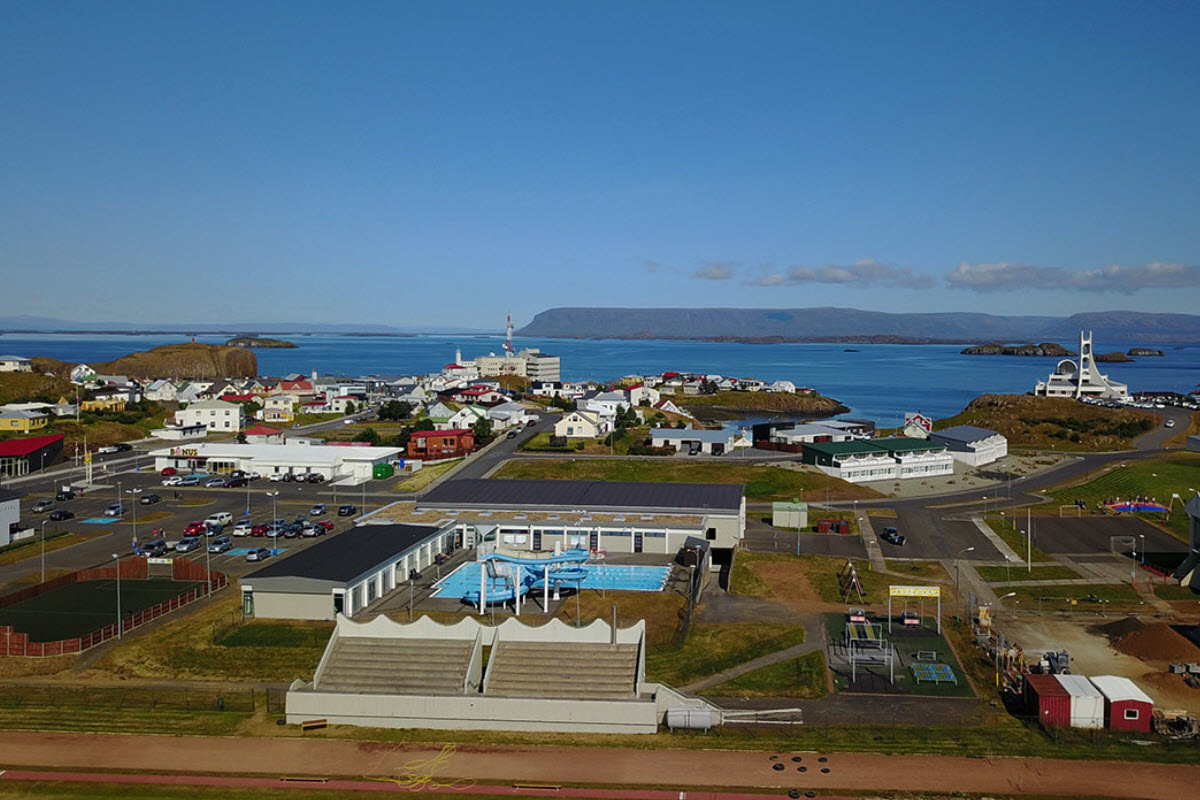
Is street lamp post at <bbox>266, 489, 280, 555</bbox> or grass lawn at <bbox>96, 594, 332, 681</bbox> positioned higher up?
street lamp post at <bbox>266, 489, 280, 555</bbox>

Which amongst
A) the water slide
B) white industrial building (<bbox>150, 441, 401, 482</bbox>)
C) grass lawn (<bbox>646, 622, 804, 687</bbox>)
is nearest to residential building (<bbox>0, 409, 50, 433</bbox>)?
white industrial building (<bbox>150, 441, 401, 482</bbox>)

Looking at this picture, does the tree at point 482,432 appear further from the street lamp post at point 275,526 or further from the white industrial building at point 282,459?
the street lamp post at point 275,526

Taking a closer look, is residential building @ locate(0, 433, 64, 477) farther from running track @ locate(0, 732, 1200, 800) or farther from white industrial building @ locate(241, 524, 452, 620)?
running track @ locate(0, 732, 1200, 800)

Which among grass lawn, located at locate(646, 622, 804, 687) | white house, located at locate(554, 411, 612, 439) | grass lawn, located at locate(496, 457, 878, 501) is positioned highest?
white house, located at locate(554, 411, 612, 439)

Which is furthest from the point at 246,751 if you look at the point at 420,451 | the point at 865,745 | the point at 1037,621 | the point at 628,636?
the point at 420,451

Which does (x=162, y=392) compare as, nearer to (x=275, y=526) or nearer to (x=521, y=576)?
(x=275, y=526)
